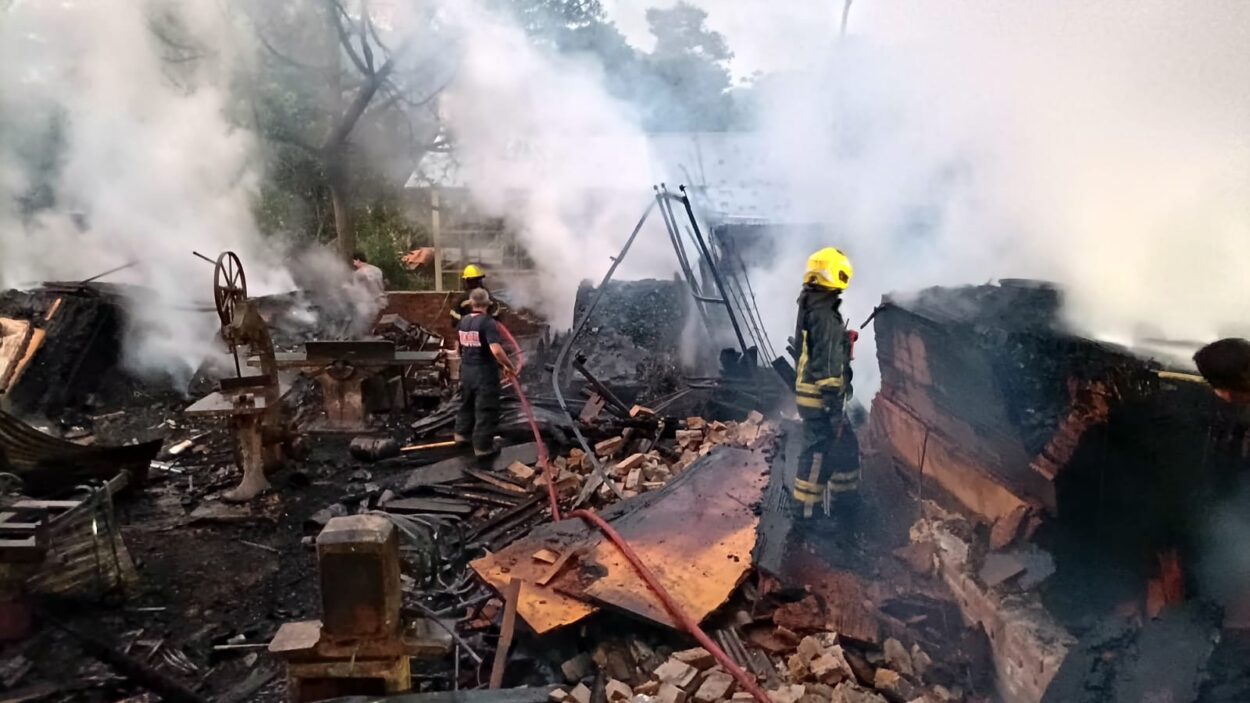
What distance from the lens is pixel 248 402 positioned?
629 centimetres

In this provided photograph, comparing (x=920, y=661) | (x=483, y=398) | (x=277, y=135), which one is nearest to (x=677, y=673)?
(x=920, y=661)

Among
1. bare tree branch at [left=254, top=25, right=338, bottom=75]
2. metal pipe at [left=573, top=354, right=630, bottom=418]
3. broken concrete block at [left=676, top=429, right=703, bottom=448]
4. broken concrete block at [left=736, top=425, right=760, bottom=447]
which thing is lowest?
broken concrete block at [left=676, top=429, right=703, bottom=448]

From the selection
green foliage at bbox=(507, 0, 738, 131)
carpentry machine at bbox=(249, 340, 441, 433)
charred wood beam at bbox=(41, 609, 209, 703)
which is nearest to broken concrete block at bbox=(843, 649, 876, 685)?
charred wood beam at bbox=(41, 609, 209, 703)

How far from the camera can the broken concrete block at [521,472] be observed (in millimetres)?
6652

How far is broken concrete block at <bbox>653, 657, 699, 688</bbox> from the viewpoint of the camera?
3.44m

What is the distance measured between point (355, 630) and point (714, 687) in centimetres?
167

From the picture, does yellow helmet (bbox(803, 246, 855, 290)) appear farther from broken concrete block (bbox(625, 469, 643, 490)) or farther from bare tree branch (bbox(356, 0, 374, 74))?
bare tree branch (bbox(356, 0, 374, 74))

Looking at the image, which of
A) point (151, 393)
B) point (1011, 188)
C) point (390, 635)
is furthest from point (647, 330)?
point (390, 635)

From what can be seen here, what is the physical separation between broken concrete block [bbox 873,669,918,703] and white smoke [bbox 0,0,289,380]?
11.0 m

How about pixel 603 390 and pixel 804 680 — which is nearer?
pixel 804 680

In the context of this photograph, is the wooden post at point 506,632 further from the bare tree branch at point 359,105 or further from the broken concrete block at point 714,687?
the bare tree branch at point 359,105

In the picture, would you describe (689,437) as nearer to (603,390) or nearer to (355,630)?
(603,390)

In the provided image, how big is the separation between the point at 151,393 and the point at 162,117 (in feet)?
16.9

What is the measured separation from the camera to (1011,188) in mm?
5727
